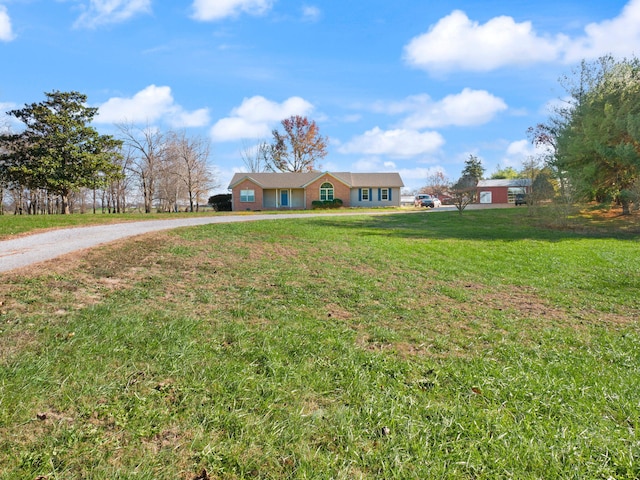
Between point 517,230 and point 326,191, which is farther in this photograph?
point 326,191

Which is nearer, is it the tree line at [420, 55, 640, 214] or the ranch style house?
the tree line at [420, 55, 640, 214]

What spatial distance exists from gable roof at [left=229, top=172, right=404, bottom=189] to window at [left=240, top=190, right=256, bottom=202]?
108cm

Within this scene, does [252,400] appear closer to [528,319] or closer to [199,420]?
[199,420]

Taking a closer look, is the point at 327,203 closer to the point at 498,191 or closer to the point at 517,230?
the point at 498,191

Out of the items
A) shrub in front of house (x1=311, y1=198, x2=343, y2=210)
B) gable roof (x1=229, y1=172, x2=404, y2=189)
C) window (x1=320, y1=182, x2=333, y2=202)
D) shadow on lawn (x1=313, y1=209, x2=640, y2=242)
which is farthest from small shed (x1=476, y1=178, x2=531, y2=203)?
shadow on lawn (x1=313, y1=209, x2=640, y2=242)

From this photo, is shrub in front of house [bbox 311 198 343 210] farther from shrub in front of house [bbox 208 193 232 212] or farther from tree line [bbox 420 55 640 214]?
tree line [bbox 420 55 640 214]

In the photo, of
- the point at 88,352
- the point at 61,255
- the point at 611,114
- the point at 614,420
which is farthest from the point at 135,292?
the point at 611,114

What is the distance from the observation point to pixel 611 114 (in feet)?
62.0

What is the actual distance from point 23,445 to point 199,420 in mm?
976

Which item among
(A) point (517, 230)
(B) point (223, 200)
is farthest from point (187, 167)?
(A) point (517, 230)

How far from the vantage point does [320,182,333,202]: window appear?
38844mm

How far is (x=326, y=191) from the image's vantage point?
38.9 meters

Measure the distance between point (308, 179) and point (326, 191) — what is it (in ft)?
8.12

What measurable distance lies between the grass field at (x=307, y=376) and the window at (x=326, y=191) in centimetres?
3250
